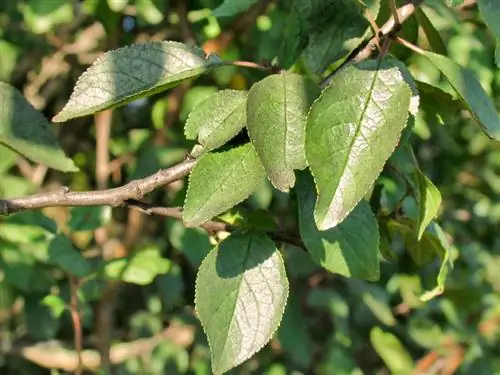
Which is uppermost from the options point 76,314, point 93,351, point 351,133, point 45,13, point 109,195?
point 351,133

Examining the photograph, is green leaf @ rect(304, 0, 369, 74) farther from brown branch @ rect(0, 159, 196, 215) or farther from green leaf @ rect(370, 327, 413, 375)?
green leaf @ rect(370, 327, 413, 375)

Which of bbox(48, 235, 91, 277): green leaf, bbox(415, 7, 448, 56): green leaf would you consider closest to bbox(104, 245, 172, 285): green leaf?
bbox(48, 235, 91, 277): green leaf

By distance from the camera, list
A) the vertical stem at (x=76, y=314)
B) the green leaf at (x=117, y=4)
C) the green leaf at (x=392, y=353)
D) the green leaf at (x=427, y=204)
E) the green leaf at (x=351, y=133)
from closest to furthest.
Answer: the green leaf at (x=351, y=133) → the green leaf at (x=427, y=204) → the vertical stem at (x=76, y=314) → the green leaf at (x=117, y=4) → the green leaf at (x=392, y=353)

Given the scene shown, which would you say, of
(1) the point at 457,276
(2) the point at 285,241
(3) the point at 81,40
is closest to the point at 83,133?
(3) the point at 81,40

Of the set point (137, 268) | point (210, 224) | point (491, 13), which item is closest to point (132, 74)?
point (210, 224)

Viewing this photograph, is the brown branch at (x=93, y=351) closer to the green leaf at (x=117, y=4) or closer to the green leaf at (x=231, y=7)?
the green leaf at (x=117, y=4)

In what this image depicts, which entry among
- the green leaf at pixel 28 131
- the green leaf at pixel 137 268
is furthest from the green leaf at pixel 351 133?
the green leaf at pixel 137 268

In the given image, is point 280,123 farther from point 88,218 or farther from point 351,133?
point 88,218
